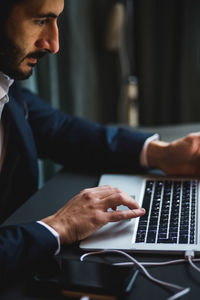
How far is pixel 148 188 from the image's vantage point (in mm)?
1085

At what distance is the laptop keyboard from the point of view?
0.83 metres

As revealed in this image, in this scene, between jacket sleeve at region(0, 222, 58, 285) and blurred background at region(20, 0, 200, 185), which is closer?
jacket sleeve at region(0, 222, 58, 285)

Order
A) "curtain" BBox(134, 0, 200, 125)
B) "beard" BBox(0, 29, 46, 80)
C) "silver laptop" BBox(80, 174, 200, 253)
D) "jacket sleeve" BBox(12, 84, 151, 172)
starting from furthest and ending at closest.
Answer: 1. "curtain" BBox(134, 0, 200, 125)
2. "jacket sleeve" BBox(12, 84, 151, 172)
3. "beard" BBox(0, 29, 46, 80)
4. "silver laptop" BBox(80, 174, 200, 253)

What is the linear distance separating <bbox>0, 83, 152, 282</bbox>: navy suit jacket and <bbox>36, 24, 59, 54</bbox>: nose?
0.26m

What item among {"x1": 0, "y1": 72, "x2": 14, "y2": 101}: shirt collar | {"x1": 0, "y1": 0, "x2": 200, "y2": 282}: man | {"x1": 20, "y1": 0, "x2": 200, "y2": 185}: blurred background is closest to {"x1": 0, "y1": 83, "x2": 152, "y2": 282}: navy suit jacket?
{"x1": 0, "y1": 0, "x2": 200, "y2": 282}: man

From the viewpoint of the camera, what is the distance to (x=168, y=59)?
2252 mm

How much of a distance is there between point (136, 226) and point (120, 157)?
16.5 inches

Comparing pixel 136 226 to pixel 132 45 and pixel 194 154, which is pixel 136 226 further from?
pixel 132 45

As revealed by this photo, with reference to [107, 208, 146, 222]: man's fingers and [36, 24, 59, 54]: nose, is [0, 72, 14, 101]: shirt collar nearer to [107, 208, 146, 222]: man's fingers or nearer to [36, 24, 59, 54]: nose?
[36, 24, 59, 54]: nose

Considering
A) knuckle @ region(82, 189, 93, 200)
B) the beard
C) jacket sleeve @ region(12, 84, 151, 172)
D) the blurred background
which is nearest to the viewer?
knuckle @ region(82, 189, 93, 200)

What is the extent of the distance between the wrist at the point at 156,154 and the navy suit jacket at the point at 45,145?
37mm

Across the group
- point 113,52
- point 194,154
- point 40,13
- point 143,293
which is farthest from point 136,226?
point 113,52

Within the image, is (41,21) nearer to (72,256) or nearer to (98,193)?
(98,193)

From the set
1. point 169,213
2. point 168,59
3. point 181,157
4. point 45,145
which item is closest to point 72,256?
point 169,213
